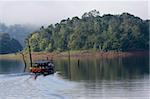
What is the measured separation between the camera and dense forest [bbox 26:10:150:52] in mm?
114812

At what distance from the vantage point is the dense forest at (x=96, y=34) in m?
115

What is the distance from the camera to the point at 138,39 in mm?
114188

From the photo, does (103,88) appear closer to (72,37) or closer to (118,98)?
(118,98)

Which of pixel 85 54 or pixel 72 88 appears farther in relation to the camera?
pixel 85 54

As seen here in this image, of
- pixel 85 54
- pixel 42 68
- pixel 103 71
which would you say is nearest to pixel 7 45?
pixel 85 54

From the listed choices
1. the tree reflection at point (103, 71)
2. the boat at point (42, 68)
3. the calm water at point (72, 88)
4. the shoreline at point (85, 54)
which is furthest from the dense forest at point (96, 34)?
the calm water at point (72, 88)

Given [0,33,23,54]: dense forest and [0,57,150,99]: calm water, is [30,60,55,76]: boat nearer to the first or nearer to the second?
[0,57,150,99]: calm water

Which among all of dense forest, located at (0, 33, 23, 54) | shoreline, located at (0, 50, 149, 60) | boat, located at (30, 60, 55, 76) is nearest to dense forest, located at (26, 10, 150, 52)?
shoreline, located at (0, 50, 149, 60)

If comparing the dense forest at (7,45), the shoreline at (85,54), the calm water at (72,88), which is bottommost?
the calm water at (72,88)

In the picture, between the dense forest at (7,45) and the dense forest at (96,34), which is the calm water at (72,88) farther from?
the dense forest at (7,45)

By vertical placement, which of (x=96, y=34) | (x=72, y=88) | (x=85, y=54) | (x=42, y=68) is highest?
(x=96, y=34)

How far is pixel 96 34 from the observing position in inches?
4776

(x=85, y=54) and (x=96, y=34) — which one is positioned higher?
(x=96, y=34)

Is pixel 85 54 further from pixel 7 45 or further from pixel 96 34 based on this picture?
pixel 7 45
